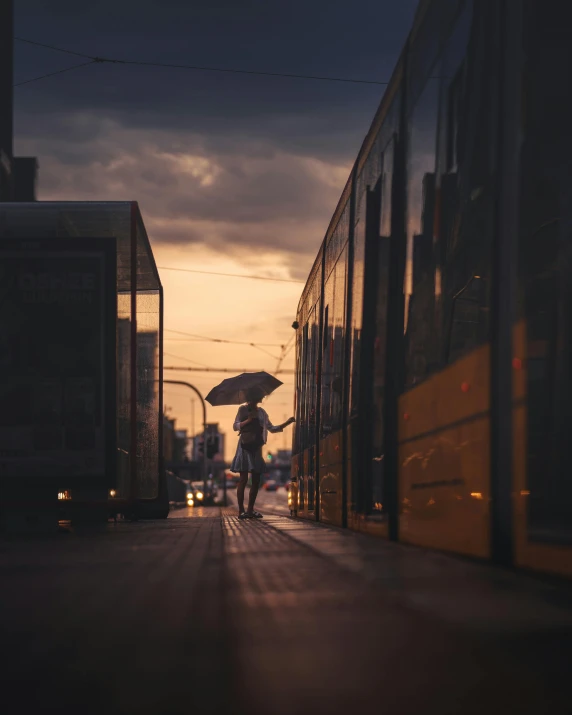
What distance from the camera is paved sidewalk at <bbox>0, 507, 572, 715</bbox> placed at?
2.83m

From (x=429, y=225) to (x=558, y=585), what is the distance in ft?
9.33

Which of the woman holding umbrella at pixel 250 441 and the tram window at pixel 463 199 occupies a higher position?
the tram window at pixel 463 199

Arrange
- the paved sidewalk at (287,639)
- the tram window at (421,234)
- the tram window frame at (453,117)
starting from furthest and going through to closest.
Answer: the tram window at (421,234), the tram window frame at (453,117), the paved sidewalk at (287,639)

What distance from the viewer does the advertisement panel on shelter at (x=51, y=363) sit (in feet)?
41.6

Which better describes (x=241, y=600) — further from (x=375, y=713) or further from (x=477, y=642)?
(x=375, y=713)

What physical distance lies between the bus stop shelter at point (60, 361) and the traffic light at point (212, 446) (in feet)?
148

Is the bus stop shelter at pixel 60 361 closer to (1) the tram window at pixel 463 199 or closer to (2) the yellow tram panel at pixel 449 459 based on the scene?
(2) the yellow tram panel at pixel 449 459

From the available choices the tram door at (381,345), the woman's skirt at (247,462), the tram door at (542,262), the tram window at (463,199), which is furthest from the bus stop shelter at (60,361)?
the tram door at (542,262)

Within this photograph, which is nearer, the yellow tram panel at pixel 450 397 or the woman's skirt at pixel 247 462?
the yellow tram panel at pixel 450 397

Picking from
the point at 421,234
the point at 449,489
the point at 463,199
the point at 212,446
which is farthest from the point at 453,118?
the point at 212,446

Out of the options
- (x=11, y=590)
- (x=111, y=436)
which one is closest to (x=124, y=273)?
(x=111, y=436)

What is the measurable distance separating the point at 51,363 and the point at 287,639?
30.8 feet

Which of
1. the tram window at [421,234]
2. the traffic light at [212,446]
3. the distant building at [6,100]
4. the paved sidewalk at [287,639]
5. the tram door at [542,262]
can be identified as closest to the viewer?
the paved sidewalk at [287,639]

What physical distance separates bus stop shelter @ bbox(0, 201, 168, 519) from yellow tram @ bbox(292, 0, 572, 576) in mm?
3972
